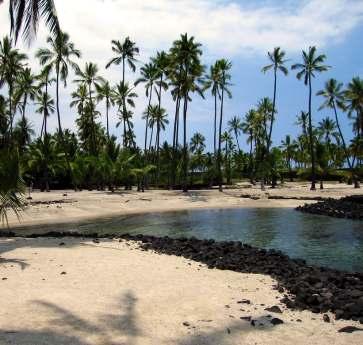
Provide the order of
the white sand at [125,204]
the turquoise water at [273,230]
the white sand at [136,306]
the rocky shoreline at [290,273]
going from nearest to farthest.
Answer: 1. the white sand at [136,306]
2. the rocky shoreline at [290,273]
3. the turquoise water at [273,230]
4. the white sand at [125,204]

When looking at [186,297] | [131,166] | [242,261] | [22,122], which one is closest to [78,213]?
[131,166]

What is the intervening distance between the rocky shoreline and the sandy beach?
375 millimetres

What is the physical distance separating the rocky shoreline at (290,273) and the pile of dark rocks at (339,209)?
19257 millimetres

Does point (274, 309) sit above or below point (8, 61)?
below

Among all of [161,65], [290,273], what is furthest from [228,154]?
[290,273]

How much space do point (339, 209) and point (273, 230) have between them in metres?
14.7

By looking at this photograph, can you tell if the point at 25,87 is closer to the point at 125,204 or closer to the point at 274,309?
the point at 125,204

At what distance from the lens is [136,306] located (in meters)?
9.75

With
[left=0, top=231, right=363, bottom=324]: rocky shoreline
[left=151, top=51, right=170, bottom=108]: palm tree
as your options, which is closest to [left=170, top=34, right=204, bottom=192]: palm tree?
[left=151, top=51, right=170, bottom=108]: palm tree

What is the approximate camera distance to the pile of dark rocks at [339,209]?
37.0m

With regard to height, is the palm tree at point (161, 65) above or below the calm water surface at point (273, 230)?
above

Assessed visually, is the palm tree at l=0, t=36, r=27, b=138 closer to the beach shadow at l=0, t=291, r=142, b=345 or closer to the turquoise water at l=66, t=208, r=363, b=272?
the turquoise water at l=66, t=208, r=363, b=272

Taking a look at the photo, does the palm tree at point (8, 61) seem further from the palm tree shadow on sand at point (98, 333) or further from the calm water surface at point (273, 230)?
the palm tree shadow on sand at point (98, 333)

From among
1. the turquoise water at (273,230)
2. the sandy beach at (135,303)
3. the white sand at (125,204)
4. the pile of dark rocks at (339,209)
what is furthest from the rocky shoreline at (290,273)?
the pile of dark rocks at (339,209)
